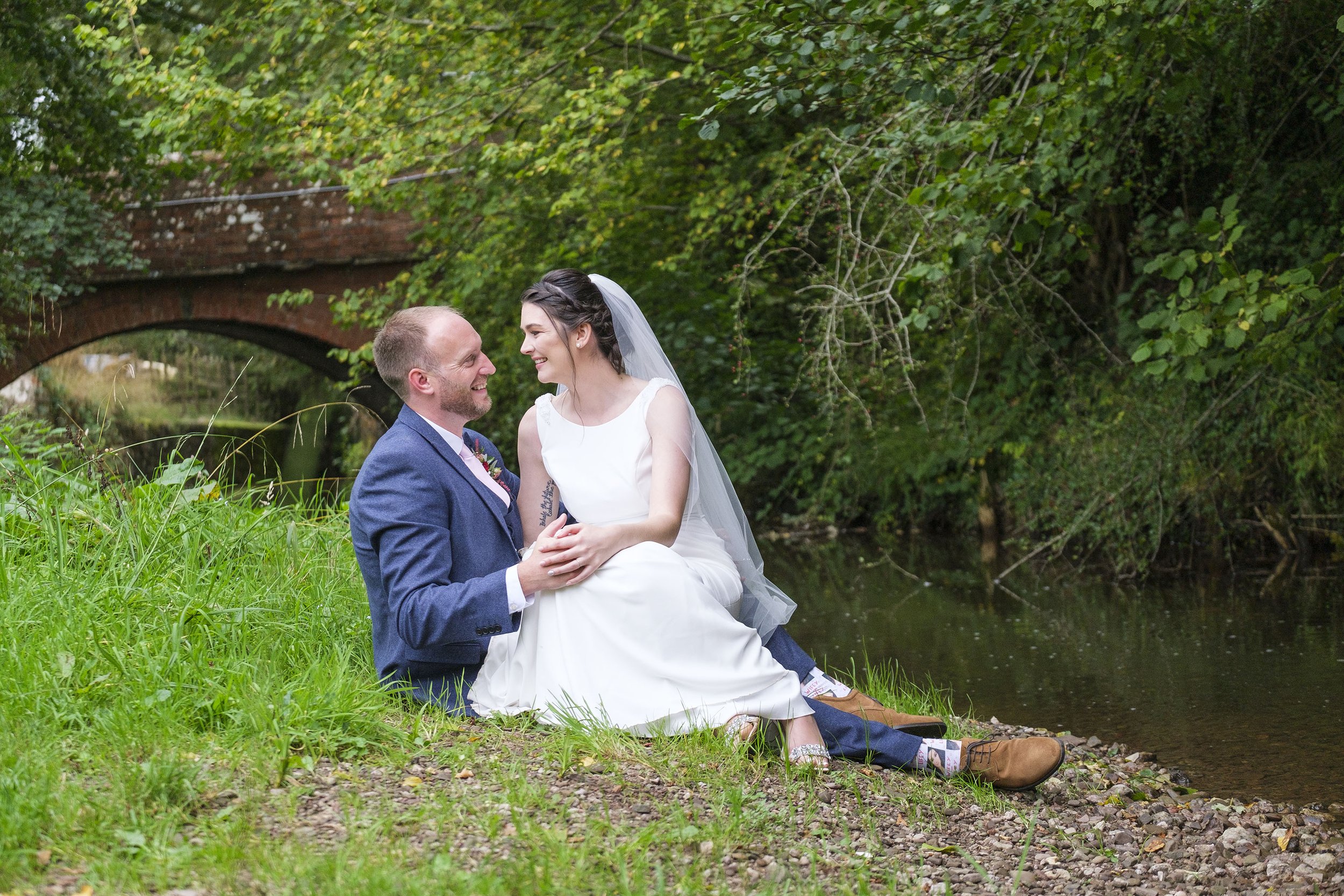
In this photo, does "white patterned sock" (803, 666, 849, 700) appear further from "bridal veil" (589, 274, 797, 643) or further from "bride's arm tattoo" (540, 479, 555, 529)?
"bride's arm tattoo" (540, 479, 555, 529)

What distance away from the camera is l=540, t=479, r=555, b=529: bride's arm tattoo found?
3.85m

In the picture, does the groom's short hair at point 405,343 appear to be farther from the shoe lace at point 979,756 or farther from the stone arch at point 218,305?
the stone arch at point 218,305

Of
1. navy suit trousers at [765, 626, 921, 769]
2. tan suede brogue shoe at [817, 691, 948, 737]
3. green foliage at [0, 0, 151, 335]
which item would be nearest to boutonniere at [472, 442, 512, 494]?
navy suit trousers at [765, 626, 921, 769]

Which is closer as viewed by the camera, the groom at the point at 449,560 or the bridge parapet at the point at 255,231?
the groom at the point at 449,560

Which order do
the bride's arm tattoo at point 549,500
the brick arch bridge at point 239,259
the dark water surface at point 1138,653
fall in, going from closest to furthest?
the bride's arm tattoo at point 549,500, the dark water surface at point 1138,653, the brick arch bridge at point 239,259

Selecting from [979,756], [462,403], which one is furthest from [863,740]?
[462,403]

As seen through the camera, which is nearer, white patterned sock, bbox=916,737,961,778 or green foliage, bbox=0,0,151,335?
white patterned sock, bbox=916,737,961,778

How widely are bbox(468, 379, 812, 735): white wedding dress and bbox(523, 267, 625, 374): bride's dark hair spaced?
0.42 meters

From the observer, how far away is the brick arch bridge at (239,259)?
13.6 m

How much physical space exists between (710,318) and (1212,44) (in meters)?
6.54

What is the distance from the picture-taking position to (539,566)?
3.26m

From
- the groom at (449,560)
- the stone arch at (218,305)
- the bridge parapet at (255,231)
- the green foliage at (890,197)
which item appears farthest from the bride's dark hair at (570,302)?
the stone arch at (218,305)

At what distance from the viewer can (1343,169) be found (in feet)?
25.5

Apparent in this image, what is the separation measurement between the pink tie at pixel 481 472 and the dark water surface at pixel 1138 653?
2855 millimetres
